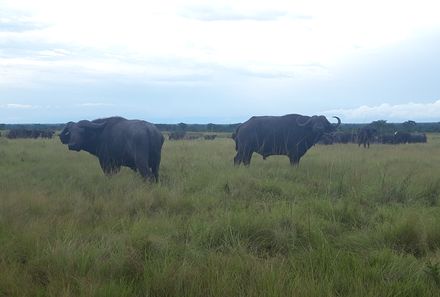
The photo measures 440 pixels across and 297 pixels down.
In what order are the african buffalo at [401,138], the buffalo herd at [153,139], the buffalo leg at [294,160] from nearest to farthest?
the buffalo herd at [153,139] < the buffalo leg at [294,160] < the african buffalo at [401,138]

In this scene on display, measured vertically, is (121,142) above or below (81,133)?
below

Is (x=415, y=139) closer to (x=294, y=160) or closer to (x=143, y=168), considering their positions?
Answer: (x=294, y=160)

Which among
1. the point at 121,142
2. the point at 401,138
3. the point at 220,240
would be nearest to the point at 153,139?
the point at 121,142

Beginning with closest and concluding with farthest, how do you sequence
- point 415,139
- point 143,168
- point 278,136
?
1. point 143,168
2. point 278,136
3. point 415,139

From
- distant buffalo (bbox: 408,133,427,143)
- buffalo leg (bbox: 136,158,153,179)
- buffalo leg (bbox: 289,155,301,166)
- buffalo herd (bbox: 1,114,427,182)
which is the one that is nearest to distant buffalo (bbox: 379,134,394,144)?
distant buffalo (bbox: 408,133,427,143)

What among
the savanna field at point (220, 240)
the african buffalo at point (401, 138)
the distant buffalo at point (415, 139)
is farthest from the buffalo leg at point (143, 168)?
the distant buffalo at point (415, 139)

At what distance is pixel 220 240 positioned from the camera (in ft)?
17.7

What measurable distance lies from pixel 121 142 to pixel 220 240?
6.46 m

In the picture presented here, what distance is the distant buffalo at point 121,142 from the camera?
1092 centimetres

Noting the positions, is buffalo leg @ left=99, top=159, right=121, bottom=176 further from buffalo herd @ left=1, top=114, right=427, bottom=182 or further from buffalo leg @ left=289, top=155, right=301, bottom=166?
buffalo leg @ left=289, top=155, right=301, bottom=166

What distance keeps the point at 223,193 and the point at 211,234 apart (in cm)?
296

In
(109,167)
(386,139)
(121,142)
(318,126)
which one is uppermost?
(318,126)

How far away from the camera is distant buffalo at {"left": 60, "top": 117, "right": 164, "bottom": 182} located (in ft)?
35.8

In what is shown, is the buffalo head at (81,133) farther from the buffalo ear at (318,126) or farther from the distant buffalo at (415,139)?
the distant buffalo at (415,139)
